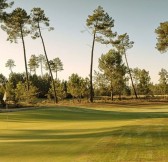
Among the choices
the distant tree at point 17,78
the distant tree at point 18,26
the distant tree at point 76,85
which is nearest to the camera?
the distant tree at point 18,26

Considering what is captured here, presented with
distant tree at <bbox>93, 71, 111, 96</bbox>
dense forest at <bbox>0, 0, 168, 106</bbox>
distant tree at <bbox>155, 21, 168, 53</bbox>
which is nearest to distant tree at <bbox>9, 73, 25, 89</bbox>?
dense forest at <bbox>0, 0, 168, 106</bbox>

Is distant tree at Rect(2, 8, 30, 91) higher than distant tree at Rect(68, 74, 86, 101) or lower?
higher

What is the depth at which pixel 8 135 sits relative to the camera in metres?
16.7

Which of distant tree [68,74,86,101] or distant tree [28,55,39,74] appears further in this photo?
distant tree [28,55,39,74]

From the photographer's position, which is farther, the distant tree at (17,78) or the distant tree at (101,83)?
the distant tree at (17,78)

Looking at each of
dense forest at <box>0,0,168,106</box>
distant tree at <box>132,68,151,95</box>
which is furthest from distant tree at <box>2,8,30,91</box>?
distant tree at <box>132,68,151,95</box>

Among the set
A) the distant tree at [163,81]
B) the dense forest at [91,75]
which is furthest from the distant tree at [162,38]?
the distant tree at [163,81]

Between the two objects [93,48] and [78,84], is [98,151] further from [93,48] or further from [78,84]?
[78,84]

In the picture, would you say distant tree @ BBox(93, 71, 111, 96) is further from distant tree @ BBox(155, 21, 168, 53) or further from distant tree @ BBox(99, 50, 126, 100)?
distant tree @ BBox(155, 21, 168, 53)

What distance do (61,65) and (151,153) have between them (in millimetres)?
116017

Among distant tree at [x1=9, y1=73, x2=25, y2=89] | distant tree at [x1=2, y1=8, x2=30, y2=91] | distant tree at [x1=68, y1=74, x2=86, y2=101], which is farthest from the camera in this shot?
distant tree at [x1=9, y1=73, x2=25, y2=89]

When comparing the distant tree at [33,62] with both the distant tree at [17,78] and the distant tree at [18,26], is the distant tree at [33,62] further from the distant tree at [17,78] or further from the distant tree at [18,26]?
the distant tree at [18,26]

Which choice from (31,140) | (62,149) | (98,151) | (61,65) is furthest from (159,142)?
(61,65)

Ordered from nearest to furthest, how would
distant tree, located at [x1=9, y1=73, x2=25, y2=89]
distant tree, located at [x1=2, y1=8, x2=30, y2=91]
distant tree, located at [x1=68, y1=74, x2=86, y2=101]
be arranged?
1. distant tree, located at [x1=2, y1=8, x2=30, y2=91]
2. distant tree, located at [x1=68, y1=74, x2=86, y2=101]
3. distant tree, located at [x1=9, y1=73, x2=25, y2=89]
